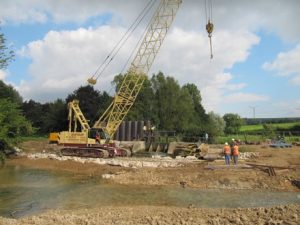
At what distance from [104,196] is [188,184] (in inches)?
194

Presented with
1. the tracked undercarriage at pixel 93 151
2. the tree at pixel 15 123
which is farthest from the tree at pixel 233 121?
the tree at pixel 15 123

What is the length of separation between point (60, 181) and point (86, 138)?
1172 centimetres

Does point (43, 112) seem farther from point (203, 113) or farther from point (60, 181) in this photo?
point (60, 181)

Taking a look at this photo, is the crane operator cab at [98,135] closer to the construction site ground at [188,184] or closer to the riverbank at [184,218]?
the construction site ground at [188,184]

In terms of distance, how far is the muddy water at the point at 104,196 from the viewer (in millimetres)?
17484

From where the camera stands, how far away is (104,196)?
1966 centimetres

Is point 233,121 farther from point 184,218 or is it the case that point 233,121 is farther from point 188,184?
point 184,218

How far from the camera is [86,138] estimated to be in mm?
36656

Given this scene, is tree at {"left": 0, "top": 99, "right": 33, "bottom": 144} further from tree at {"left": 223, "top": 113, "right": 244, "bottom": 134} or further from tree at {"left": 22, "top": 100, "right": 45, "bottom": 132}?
tree at {"left": 223, "top": 113, "right": 244, "bottom": 134}

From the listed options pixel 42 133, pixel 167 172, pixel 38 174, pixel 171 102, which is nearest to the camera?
pixel 167 172

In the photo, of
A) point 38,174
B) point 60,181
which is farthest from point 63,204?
point 38,174

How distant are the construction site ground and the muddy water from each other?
1.16 meters

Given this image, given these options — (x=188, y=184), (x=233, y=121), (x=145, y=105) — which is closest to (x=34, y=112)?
(x=145, y=105)

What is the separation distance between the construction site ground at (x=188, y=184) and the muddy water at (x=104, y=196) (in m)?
1.16
